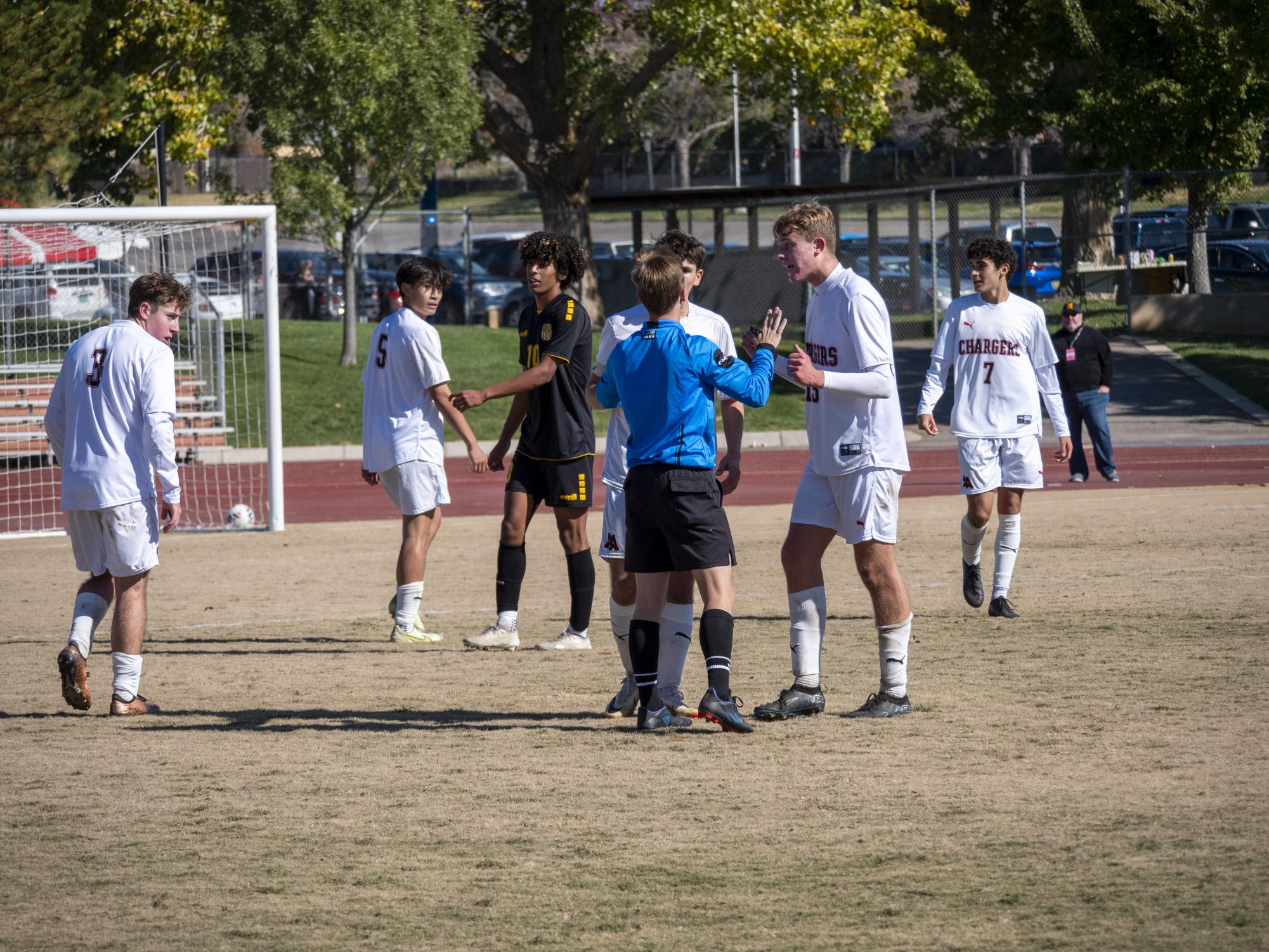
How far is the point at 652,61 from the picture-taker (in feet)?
99.6

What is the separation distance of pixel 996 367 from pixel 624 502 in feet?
10.7

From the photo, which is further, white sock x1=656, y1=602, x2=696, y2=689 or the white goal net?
the white goal net

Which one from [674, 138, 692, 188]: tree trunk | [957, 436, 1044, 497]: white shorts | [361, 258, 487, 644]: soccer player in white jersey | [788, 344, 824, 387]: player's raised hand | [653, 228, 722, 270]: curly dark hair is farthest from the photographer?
[674, 138, 692, 188]: tree trunk

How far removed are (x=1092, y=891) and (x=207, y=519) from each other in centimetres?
1344

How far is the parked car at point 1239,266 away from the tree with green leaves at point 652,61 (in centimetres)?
724

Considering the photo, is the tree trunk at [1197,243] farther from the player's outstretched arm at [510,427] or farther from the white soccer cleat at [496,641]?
the white soccer cleat at [496,641]

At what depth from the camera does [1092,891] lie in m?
4.57

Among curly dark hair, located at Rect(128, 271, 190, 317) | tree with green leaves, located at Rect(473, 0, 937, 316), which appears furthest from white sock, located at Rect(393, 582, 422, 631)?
tree with green leaves, located at Rect(473, 0, 937, 316)

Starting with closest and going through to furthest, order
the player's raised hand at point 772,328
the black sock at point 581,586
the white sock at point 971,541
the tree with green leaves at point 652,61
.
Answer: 1. the player's raised hand at point 772,328
2. the black sock at point 581,586
3. the white sock at point 971,541
4. the tree with green leaves at point 652,61

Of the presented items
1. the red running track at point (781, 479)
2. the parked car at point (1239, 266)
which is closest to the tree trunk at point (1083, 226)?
the parked car at point (1239, 266)

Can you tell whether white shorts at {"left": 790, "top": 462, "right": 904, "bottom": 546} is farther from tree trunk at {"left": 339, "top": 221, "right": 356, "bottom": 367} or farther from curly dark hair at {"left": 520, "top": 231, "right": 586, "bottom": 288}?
tree trunk at {"left": 339, "top": 221, "right": 356, "bottom": 367}

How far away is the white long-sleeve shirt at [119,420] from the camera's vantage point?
714 cm

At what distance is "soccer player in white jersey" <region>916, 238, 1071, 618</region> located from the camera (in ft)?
31.6

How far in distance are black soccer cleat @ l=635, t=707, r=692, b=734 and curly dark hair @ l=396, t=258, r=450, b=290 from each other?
330 cm
